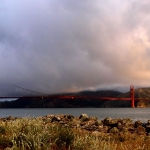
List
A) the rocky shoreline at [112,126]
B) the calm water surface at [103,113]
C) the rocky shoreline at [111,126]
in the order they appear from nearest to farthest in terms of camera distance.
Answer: the rocky shoreline at [111,126] → the rocky shoreline at [112,126] → the calm water surface at [103,113]

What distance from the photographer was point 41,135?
320 inches

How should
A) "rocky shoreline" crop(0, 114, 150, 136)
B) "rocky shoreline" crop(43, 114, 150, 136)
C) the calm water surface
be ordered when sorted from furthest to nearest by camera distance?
the calm water surface
"rocky shoreline" crop(43, 114, 150, 136)
"rocky shoreline" crop(0, 114, 150, 136)

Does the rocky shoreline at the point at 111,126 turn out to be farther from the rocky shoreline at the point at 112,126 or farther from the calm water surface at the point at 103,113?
the calm water surface at the point at 103,113

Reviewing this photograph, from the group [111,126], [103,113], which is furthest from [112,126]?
[103,113]

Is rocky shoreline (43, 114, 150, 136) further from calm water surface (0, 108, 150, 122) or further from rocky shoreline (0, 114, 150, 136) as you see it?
calm water surface (0, 108, 150, 122)

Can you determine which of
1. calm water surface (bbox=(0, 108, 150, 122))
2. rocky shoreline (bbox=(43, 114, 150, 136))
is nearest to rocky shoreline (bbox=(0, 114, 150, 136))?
rocky shoreline (bbox=(43, 114, 150, 136))

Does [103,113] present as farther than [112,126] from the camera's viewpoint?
Yes

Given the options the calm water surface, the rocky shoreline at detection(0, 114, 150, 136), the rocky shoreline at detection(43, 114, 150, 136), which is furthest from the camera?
the calm water surface

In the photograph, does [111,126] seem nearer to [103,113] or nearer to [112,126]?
[112,126]

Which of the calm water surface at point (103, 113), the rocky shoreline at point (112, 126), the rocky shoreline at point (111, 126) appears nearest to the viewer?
the rocky shoreline at point (111, 126)

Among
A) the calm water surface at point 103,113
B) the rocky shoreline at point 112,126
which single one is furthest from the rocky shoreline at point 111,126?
the calm water surface at point 103,113

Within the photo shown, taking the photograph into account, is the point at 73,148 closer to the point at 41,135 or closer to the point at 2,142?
the point at 41,135

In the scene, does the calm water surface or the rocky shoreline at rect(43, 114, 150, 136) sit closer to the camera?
the rocky shoreline at rect(43, 114, 150, 136)

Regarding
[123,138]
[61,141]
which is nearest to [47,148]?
[61,141]
